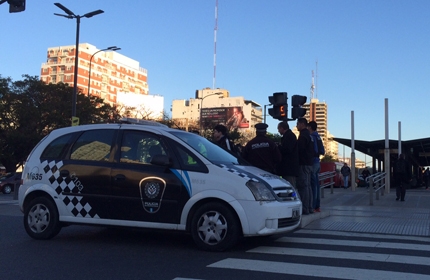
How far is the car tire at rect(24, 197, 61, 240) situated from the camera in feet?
25.0

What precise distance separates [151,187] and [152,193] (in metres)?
0.08

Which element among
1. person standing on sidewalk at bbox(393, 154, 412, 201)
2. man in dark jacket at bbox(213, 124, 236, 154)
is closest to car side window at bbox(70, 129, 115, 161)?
man in dark jacket at bbox(213, 124, 236, 154)

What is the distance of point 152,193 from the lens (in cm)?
703

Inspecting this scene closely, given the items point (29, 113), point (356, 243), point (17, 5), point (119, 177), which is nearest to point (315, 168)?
point (356, 243)

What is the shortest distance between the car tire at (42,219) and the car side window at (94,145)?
2.71ft

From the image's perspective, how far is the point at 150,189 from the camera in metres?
7.05

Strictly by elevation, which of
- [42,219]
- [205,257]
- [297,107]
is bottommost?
[205,257]

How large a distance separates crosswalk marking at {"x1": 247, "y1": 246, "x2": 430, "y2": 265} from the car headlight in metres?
0.73

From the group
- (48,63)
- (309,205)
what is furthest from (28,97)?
(48,63)

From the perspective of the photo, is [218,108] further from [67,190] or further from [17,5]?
[67,190]

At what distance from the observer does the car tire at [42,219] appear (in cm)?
762

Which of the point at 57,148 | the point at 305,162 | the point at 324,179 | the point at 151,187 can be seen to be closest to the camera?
the point at 151,187

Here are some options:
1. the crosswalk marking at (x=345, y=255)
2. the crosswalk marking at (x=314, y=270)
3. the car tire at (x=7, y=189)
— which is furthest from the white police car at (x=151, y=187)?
the car tire at (x=7, y=189)

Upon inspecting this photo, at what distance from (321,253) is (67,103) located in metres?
40.8
